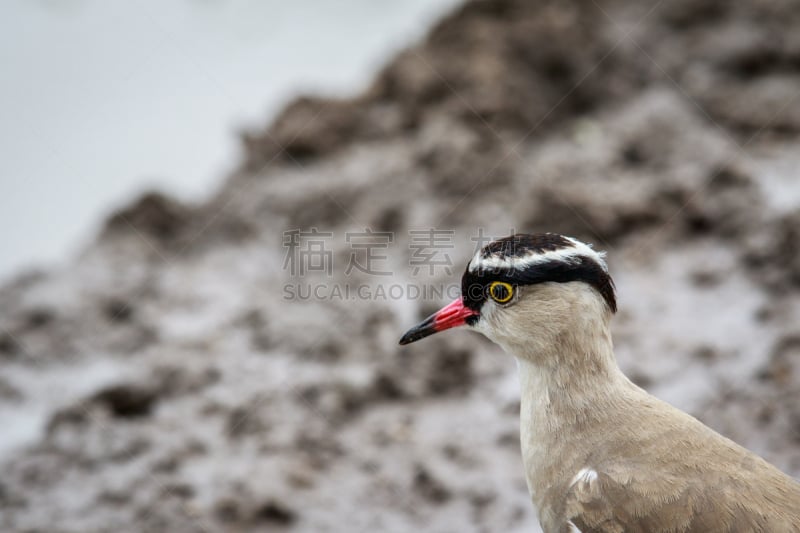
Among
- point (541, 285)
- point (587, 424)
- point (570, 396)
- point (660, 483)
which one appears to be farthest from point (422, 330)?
point (660, 483)

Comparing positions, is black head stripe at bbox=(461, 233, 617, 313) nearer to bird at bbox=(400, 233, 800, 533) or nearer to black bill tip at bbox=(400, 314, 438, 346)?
bird at bbox=(400, 233, 800, 533)

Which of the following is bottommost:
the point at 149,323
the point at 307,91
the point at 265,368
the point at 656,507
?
the point at 656,507

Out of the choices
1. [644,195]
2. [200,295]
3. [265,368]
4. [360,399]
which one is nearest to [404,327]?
[360,399]

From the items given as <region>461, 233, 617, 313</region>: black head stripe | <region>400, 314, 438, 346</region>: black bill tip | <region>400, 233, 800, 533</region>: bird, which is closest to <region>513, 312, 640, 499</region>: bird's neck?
<region>400, 233, 800, 533</region>: bird

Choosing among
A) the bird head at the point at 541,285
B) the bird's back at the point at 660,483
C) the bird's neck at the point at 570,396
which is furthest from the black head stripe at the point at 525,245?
the bird's back at the point at 660,483

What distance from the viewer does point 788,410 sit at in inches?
153

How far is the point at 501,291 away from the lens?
10.2 ft

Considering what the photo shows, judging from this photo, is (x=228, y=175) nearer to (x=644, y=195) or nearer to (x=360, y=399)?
(x=360, y=399)

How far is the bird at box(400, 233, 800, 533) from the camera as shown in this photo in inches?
104

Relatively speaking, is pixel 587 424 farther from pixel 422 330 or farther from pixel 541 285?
pixel 422 330

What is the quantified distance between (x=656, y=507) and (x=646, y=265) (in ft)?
8.51

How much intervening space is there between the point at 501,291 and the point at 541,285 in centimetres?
17

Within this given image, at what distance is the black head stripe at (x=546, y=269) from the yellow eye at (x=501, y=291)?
19 mm

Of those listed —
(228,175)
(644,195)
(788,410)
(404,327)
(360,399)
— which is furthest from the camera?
(228,175)
